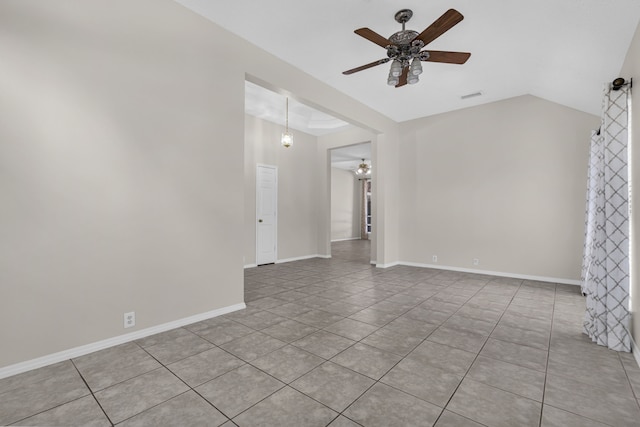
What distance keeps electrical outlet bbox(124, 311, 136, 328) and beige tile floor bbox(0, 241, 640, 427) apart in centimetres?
17

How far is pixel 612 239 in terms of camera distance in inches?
98.0

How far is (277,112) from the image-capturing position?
19.9 feet

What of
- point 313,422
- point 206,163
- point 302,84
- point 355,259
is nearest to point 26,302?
point 206,163

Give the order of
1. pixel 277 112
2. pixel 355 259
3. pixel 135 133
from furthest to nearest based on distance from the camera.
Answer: pixel 355 259 → pixel 277 112 → pixel 135 133

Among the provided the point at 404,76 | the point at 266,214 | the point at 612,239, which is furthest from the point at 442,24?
the point at 266,214

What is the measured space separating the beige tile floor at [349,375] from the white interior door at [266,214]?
10.0ft

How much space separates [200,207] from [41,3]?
77.5 inches

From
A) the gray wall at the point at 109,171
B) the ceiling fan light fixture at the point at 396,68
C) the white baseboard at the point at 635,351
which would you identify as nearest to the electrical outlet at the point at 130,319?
the gray wall at the point at 109,171

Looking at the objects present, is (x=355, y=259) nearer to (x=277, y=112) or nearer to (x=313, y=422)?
(x=277, y=112)

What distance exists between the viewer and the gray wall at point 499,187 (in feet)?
15.3

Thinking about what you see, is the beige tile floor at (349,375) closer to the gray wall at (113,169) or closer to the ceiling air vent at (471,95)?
the gray wall at (113,169)

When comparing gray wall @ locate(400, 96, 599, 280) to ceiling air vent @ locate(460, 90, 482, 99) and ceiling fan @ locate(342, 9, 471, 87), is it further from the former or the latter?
ceiling fan @ locate(342, 9, 471, 87)

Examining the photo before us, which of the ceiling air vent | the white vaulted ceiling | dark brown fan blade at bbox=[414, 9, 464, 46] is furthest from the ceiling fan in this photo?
the ceiling air vent

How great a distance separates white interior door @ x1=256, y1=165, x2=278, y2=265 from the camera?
642cm
